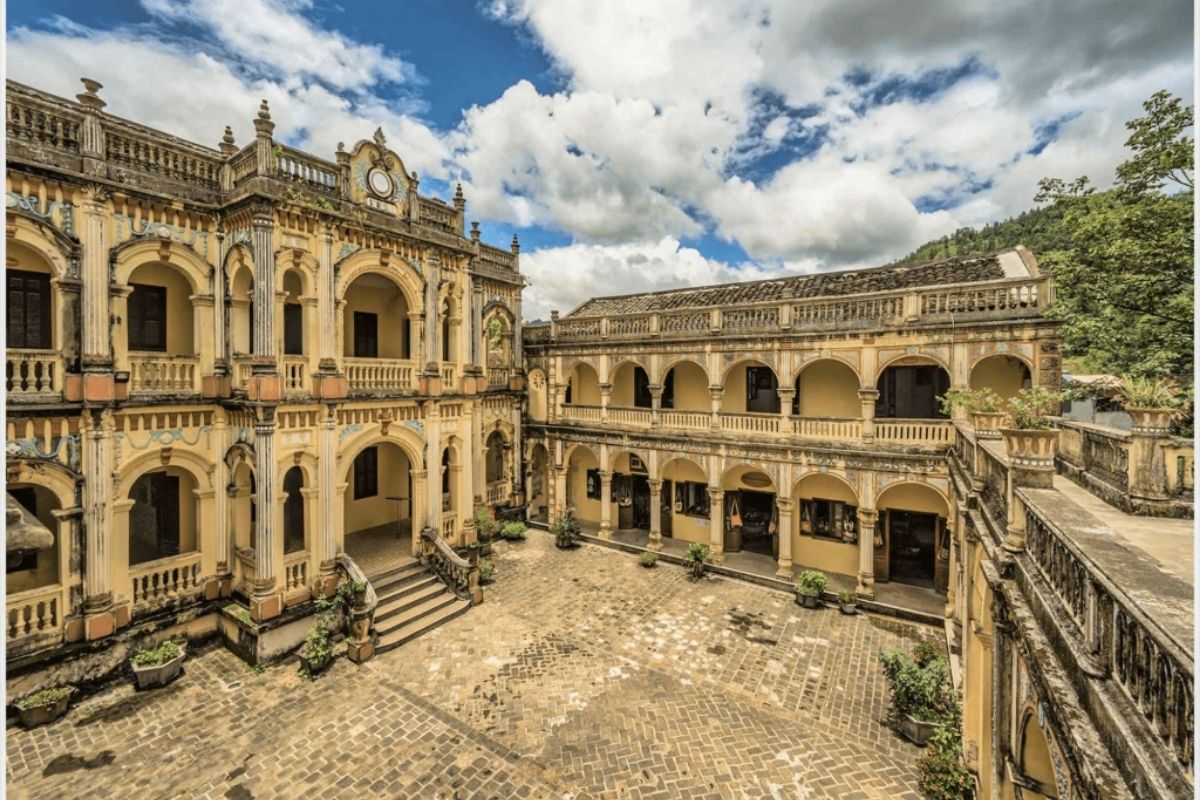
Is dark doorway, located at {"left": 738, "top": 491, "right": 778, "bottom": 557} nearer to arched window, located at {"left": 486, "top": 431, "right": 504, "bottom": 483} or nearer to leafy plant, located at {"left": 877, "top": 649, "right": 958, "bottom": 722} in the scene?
leafy plant, located at {"left": 877, "top": 649, "right": 958, "bottom": 722}

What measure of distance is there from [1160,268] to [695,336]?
453 inches

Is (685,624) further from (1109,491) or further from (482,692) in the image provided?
(1109,491)

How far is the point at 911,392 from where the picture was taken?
1641cm

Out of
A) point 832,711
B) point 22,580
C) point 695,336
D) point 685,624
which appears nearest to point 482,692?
point 685,624

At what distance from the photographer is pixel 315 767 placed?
29.1 ft

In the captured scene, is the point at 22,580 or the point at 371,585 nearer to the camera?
the point at 22,580

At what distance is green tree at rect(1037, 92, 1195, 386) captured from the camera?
1129 centimetres

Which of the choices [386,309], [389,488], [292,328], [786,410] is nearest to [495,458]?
[389,488]

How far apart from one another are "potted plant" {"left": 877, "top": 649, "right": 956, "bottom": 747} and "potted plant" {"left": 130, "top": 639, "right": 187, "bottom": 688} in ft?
50.1

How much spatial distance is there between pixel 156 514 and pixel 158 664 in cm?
406

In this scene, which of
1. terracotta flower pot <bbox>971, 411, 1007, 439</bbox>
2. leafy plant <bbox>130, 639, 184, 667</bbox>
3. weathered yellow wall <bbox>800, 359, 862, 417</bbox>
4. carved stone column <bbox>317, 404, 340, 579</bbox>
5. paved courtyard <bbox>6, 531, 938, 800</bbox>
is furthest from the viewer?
weathered yellow wall <bbox>800, 359, 862, 417</bbox>

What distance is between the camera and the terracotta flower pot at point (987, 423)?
9.92 metres

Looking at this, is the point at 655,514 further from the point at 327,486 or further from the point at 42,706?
the point at 42,706

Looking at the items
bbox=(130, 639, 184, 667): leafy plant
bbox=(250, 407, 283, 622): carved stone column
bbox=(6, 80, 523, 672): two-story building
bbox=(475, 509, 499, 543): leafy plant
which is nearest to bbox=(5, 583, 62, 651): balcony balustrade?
bbox=(6, 80, 523, 672): two-story building
